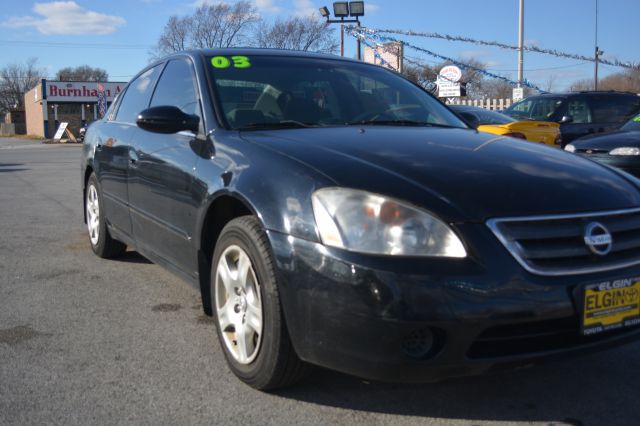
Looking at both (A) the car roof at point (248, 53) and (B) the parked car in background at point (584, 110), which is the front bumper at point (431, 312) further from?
(B) the parked car in background at point (584, 110)

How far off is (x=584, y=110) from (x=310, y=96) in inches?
376

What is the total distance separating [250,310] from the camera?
9.40ft

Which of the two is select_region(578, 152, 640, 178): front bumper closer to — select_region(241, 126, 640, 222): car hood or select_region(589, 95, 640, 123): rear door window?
select_region(589, 95, 640, 123): rear door window

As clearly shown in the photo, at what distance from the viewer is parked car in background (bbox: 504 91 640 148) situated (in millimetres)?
11820

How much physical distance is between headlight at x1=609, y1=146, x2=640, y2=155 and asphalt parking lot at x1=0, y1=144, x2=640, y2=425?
Result: 5.48 metres

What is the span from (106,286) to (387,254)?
294cm

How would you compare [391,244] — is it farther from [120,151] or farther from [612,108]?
[612,108]

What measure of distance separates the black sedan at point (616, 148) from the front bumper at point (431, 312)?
6.47 metres

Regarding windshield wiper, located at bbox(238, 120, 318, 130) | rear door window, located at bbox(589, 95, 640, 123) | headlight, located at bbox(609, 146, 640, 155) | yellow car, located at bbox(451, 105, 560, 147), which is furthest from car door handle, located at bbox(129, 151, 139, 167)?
rear door window, located at bbox(589, 95, 640, 123)

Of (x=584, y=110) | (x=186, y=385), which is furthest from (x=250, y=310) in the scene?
(x=584, y=110)

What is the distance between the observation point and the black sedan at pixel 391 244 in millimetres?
2336

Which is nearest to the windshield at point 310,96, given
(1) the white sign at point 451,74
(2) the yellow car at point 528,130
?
(2) the yellow car at point 528,130

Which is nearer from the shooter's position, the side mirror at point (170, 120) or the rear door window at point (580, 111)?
the side mirror at point (170, 120)

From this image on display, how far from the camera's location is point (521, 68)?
953 inches
